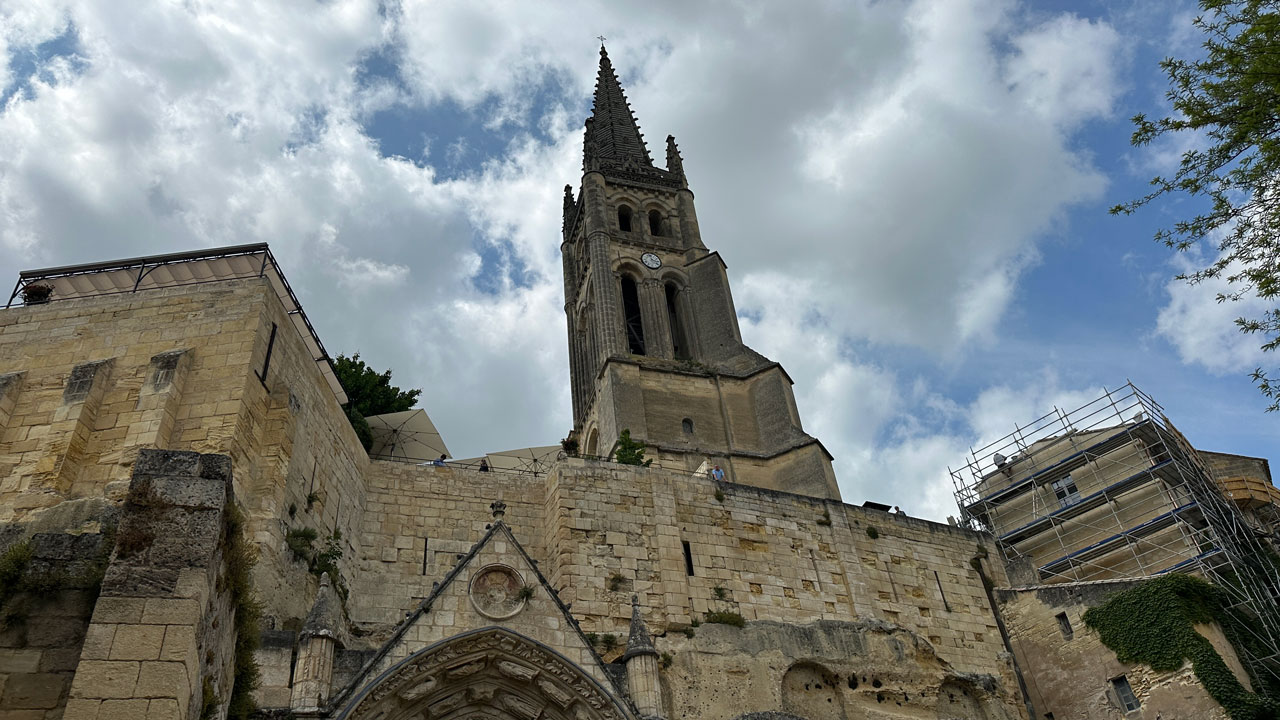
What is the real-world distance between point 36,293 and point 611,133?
3352cm

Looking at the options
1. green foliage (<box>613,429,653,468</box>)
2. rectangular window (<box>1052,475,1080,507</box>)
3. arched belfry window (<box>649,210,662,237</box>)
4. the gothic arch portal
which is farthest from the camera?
arched belfry window (<box>649,210,662,237</box>)

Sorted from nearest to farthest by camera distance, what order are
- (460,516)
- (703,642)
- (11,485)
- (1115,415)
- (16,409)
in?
(11,485) < (16,409) < (703,642) < (460,516) < (1115,415)

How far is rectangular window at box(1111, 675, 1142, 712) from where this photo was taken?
55.1 ft

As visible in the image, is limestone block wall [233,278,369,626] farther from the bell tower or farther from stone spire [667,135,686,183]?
stone spire [667,135,686,183]

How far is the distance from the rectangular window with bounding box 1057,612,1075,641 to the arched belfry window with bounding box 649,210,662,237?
2499 centimetres

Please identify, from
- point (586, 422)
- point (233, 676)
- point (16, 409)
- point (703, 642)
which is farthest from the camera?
point (586, 422)

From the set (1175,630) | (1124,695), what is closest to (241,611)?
(1124,695)

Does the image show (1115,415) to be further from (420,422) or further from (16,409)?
(16,409)

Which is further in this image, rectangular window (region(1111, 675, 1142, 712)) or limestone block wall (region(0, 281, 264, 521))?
rectangular window (region(1111, 675, 1142, 712))

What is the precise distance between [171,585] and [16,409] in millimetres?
9111

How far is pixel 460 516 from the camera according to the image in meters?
16.3

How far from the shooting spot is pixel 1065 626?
1858 centimetres

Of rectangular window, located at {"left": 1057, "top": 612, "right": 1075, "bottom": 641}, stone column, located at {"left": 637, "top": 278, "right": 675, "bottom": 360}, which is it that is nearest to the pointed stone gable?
rectangular window, located at {"left": 1057, "top": 612, "right": 1075, "bottom": 641}

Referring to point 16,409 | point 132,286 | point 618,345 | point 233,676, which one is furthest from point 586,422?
point 233,676
